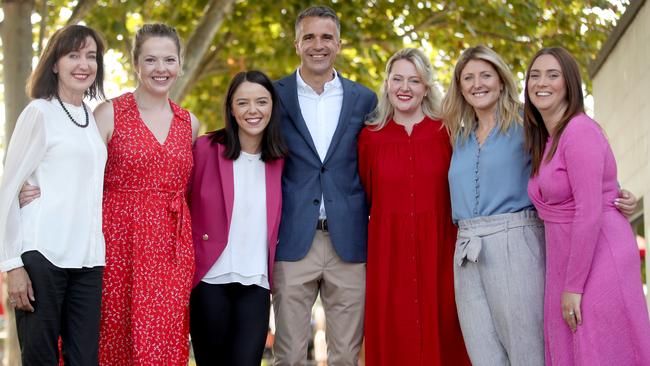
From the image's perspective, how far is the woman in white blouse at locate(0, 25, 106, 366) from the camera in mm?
4613

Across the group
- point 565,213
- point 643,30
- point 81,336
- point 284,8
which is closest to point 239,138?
point 81,336

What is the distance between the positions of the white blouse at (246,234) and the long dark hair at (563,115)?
1.56 meters

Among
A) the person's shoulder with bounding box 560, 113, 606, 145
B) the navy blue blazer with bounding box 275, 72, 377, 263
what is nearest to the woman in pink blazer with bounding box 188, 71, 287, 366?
the navy blue blazer with bounding box 275, 72, 377, 263

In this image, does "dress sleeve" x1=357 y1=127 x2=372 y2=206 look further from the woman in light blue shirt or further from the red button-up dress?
the woman in light blue shirt

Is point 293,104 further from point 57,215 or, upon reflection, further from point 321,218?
point 57,215

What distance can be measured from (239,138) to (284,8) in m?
6.12

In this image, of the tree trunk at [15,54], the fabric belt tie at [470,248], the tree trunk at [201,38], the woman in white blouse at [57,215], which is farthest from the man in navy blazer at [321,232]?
the tree trunk at [201,38]

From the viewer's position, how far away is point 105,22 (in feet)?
37.7

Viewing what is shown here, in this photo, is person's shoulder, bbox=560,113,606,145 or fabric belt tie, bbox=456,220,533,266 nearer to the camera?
person's shoulder, bbox=560,113,606,145

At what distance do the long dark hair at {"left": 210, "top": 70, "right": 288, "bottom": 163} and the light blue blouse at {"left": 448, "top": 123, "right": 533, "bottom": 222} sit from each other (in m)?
1.06

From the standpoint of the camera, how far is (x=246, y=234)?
5668 mm

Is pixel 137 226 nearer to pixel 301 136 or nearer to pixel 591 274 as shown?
pixel 301 136

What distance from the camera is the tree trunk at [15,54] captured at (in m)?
8.37

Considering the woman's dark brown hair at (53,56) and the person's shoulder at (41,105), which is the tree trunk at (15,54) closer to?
the woman's dark brown hair at (53,56)
